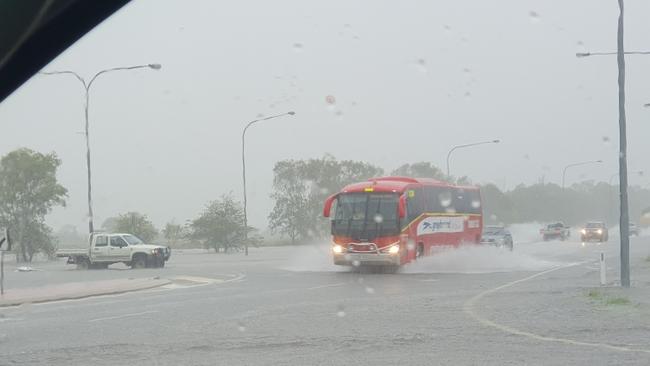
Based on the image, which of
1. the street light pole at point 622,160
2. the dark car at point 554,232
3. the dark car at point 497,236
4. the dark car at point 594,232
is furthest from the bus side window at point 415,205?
the dark car at point 554,232

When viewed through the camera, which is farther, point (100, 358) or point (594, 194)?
point (594, 194)

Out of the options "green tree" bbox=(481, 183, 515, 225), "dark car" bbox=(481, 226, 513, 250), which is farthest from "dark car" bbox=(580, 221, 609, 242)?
"green tree" bbox=(481, 183, 515, 225)

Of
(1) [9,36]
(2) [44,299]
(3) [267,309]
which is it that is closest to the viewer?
(1) [9,36]

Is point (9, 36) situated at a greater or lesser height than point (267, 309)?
greater

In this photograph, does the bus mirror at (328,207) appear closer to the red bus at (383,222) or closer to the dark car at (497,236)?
the red bus at (383,222)

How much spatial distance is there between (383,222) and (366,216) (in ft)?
2.16

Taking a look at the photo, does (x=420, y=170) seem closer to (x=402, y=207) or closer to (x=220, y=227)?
(x=220, y=227)

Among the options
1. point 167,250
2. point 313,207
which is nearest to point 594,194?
point 313,207

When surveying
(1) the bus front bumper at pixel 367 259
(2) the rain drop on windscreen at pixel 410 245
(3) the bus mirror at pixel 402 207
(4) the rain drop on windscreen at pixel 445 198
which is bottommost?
(1) the bus front bumper at pixel 367 259

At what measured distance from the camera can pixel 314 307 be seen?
17.7 metres

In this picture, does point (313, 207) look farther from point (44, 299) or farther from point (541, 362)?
point (541, 362)

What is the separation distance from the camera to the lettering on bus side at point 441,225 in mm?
31594

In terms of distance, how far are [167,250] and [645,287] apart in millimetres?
23285

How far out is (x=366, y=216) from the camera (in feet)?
96.9
